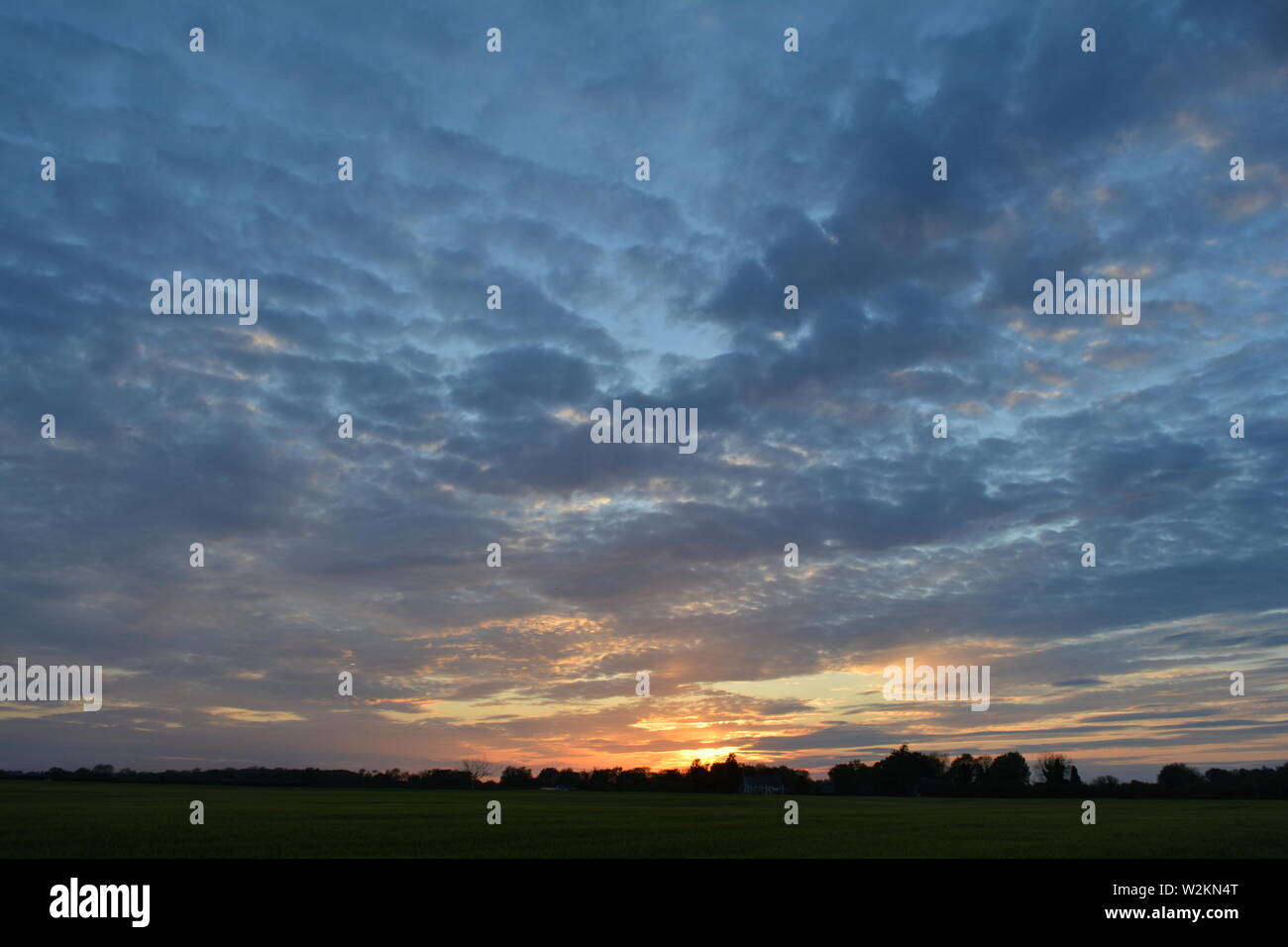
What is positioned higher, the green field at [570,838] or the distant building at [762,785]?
the green field at [570,838]

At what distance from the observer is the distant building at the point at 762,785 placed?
18388cm

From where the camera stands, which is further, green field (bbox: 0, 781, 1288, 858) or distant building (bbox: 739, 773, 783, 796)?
distant building (bbox: 739, 773, 783, 796)

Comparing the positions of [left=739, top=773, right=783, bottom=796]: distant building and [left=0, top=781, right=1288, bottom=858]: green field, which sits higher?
[left=0, top=781, right=1288, bottom=858]: green field

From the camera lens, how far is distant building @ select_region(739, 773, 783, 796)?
183875 mm

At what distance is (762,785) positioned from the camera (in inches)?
7343

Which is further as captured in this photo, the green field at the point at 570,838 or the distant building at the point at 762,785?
the distant building at the point at 762,785

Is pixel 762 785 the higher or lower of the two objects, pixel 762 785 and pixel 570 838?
the lower
